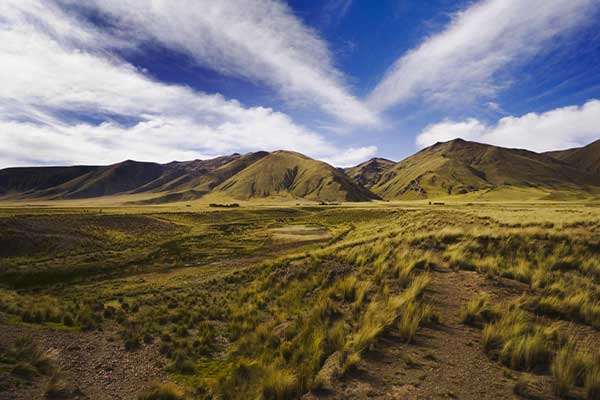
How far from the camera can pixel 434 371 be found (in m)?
5.42

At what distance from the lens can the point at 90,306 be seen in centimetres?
1255

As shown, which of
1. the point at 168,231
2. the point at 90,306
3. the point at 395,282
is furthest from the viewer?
the point at 168,231

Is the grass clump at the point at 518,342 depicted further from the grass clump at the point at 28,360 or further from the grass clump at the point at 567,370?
the grass clump at the point at 28,360

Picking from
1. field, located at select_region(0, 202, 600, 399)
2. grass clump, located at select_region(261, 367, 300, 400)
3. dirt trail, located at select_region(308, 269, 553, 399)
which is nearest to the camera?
dirt trail, located at select_region(308, 269, 553, 399)

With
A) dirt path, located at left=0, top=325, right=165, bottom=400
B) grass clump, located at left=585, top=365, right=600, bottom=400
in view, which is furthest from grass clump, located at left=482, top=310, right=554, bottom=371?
dirt path, located at left=0, top=325, right=165, bottom=400

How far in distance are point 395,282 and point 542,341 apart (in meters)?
4.84

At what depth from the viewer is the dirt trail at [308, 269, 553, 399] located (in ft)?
15.8

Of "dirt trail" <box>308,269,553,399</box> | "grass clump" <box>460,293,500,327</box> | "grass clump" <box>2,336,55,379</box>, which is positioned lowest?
"grass clump" <box>2,336,55,379</box>

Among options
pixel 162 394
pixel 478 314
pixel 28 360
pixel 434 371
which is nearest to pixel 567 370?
pixel 434 371

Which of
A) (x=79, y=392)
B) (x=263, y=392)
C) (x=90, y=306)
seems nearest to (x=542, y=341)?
(x=263, y=392)

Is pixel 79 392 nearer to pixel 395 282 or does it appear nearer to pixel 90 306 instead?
pixel 90 306

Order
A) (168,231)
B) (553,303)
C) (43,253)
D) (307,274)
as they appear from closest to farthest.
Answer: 1. (553,303)
2. (307,274)
3. (43,253)
4. (168,231)

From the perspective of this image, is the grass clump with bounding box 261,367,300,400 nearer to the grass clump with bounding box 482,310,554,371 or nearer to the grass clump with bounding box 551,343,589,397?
the grass clump with bounding box 482,310,554,371

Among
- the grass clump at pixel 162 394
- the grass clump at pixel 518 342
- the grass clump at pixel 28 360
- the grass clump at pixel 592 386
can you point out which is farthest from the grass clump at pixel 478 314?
the grass clump at pixel 28 360
